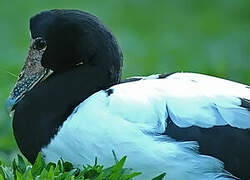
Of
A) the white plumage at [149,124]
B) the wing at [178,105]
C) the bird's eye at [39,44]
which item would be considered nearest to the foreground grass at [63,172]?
the white plumage at [149,124]

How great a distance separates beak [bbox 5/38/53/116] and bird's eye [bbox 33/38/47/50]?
1cm

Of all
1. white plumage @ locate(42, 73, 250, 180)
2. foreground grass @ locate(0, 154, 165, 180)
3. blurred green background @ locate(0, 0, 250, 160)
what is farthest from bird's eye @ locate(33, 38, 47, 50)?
blurred green background @ locate(0, 0, 250, 160)

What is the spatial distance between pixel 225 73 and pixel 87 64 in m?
3.77

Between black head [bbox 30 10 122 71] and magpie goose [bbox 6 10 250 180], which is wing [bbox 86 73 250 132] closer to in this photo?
magpie goose [bbox 6 10 250 180]

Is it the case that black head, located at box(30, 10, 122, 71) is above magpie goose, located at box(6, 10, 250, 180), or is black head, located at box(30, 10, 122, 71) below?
above

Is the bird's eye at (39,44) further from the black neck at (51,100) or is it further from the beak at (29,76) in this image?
the black neck at (51,100)

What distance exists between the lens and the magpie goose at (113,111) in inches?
177

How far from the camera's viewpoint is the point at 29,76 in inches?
197

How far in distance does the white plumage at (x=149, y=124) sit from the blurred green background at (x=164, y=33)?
2.87m

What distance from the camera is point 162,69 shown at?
870 cm

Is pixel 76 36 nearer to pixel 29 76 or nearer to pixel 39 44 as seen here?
pixel 39 44

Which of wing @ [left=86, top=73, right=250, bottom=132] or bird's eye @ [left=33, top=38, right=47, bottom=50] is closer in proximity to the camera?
wing @ [left=86, top=73, right=250, bottom=132]

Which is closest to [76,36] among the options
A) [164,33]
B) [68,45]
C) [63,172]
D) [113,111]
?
[68,45]

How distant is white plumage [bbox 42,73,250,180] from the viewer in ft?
14.7
